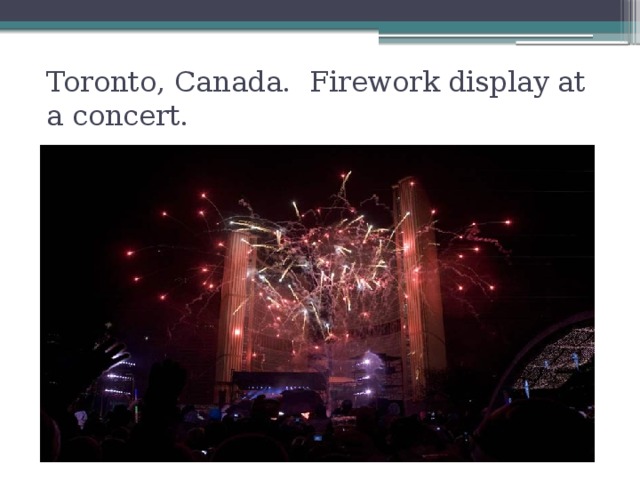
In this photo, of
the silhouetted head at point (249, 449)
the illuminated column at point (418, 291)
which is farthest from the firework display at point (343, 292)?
the silhouetted head at point (249, 449)

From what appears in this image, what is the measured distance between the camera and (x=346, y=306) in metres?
23.5

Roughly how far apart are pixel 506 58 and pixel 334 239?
40.9 ft

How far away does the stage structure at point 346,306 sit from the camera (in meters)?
18.8

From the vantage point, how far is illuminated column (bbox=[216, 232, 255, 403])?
71.9ft

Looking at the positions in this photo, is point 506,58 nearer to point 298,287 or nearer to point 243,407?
point 243,407

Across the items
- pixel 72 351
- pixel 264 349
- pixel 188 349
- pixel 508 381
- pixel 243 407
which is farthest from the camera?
pixel 264 349

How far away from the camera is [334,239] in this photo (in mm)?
18094

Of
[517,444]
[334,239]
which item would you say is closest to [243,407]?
[334,239]

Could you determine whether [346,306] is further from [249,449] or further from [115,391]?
[249,449]

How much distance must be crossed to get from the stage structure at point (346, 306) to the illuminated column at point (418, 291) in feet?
0.13

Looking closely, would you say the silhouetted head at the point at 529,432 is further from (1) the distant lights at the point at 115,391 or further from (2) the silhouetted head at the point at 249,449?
(1) the distant lights at the point at 115,391

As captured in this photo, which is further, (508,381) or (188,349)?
(188,349)

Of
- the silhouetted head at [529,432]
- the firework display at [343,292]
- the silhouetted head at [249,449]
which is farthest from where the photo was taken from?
the firework display at [343,292]

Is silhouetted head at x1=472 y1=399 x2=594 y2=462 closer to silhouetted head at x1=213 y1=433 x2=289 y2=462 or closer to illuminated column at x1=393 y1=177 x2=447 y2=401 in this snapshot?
silhouetted head at x1=213 y1=433 x2=289 y2=462
